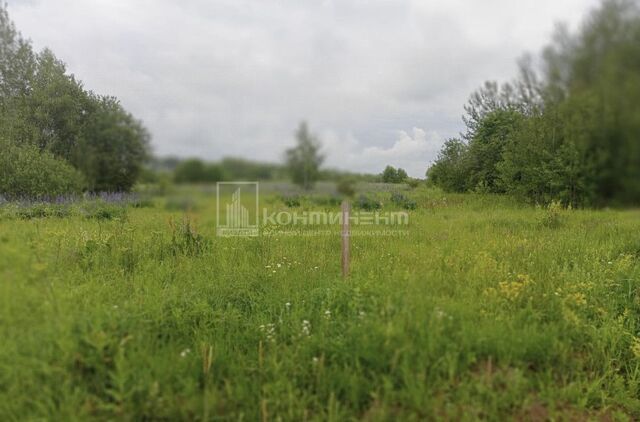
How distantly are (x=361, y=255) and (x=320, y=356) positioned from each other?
208 cm

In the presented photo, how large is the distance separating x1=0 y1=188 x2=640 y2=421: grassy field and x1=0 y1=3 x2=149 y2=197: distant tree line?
1.42 feet

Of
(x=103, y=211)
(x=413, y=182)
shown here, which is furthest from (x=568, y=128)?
(x=103, y=211)

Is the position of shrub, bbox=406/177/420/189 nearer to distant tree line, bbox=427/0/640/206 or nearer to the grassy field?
distant tree line, bbox=427/0/640/206

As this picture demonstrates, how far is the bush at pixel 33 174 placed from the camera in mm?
4141

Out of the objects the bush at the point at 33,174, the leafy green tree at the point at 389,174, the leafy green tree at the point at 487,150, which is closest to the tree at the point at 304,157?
the leafy green tree at the point at 389,174

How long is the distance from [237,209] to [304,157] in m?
1.31

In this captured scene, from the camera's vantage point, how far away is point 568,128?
2.96 m

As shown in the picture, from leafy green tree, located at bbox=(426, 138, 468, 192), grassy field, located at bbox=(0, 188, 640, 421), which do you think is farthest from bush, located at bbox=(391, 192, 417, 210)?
grassy field, located at bbox=(0, 188, 640, 421)

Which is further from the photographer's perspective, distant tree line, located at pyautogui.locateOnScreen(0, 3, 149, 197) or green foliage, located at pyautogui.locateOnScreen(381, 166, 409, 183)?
green foliage, located at pyautogui.locateOnScreen(381, 166, 409, 183)

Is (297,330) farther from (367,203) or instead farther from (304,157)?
(367,203)

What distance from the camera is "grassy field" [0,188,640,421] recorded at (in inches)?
86.5

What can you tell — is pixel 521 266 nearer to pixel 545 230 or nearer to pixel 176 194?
pixel 545 230

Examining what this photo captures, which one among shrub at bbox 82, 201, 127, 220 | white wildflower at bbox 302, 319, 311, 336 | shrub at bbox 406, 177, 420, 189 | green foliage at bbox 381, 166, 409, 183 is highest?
green foliage at bbox 381, 166, 409, 183

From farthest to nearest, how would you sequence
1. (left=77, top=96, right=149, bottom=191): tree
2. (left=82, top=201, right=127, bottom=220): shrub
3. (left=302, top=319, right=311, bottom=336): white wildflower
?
(left=82, top=201, right=127, bottom=220): shrub < (left=77, top=96, right=149, bottom=191): tree < (left=302, top=319, right=311, bottom=336): white wildflower
